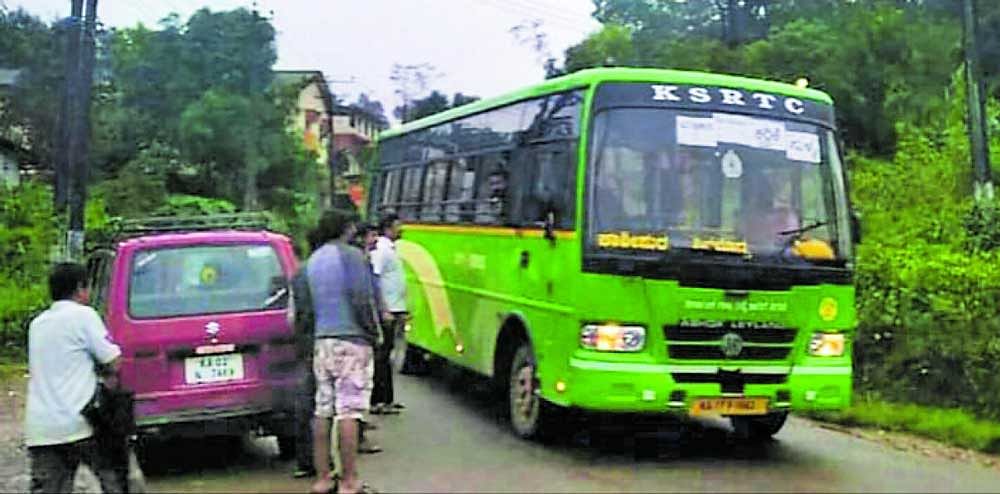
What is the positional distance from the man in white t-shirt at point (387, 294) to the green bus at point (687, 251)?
76.3 inches

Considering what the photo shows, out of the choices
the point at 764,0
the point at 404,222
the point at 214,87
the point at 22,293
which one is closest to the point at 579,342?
the point at 404,222

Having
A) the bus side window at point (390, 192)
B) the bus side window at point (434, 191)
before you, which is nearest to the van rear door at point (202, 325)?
the bus side window at point (434, 191)

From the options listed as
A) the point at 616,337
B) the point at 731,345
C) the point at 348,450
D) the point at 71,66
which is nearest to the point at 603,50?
the point at 71,66

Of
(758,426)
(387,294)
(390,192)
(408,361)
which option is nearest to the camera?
(758,426)

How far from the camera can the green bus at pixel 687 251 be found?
10.3m

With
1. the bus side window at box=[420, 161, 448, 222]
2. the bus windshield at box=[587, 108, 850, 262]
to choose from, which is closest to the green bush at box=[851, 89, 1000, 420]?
the bus windshield at box=[587, 108, 850, 262]

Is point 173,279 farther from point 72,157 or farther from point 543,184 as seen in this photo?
point 72,157

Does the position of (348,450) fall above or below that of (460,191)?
below

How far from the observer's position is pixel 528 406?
11633 mm

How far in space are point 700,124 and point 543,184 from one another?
144 cm

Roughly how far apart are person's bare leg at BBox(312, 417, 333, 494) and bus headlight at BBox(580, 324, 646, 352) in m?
2.25

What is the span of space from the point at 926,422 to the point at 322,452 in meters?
5.90

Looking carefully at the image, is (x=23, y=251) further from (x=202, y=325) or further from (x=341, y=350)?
(x=341, y=350)

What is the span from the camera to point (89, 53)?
66.0ft
